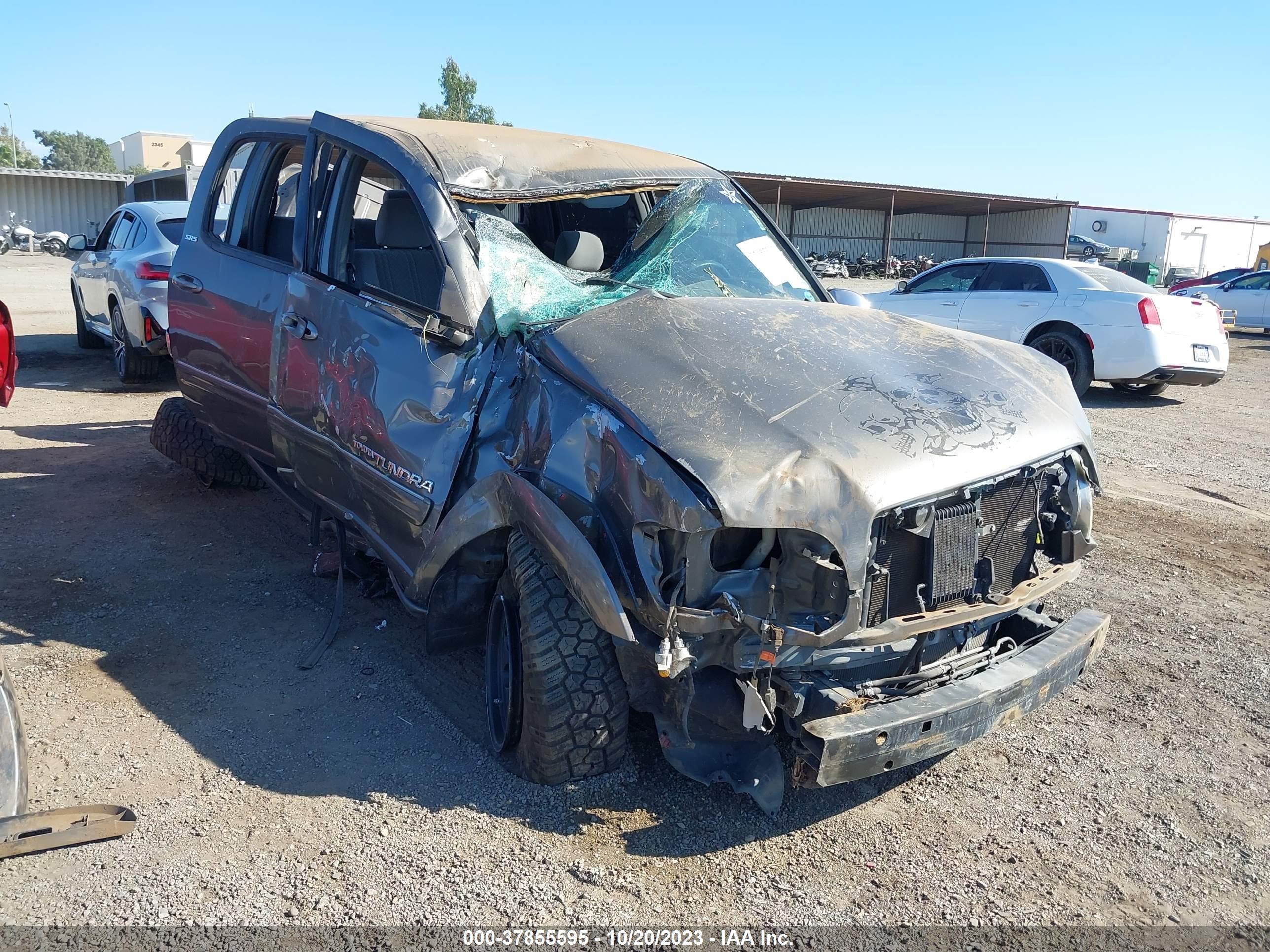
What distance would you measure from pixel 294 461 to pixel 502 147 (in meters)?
1.68

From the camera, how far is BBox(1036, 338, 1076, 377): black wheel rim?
424 inches

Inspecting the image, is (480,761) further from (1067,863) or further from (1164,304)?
(1164,304)

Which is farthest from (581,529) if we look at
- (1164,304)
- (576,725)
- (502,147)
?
(1164,304)

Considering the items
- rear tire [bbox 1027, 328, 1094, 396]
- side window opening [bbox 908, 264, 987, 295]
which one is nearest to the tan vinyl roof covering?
rear tire [bbox 1027, 328, 1094, 396]

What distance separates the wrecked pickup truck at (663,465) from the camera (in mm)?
2643

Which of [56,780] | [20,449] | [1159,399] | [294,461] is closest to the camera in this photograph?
[56,780]

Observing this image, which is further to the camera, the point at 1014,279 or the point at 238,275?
the point at 1014,279

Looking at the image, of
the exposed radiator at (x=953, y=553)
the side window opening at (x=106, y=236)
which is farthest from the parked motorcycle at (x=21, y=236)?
the exposed radiator at (x=953, y=553)

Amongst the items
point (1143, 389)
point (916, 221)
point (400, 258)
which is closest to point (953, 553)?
point (400, 258)

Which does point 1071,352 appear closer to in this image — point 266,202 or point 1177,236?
point 266,202

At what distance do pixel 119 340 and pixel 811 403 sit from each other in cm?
926

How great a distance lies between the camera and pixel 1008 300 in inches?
447

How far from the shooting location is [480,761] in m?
3.31

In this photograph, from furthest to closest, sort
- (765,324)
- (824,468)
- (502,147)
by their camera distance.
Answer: (502,147) → (765,324) → (824,468)
